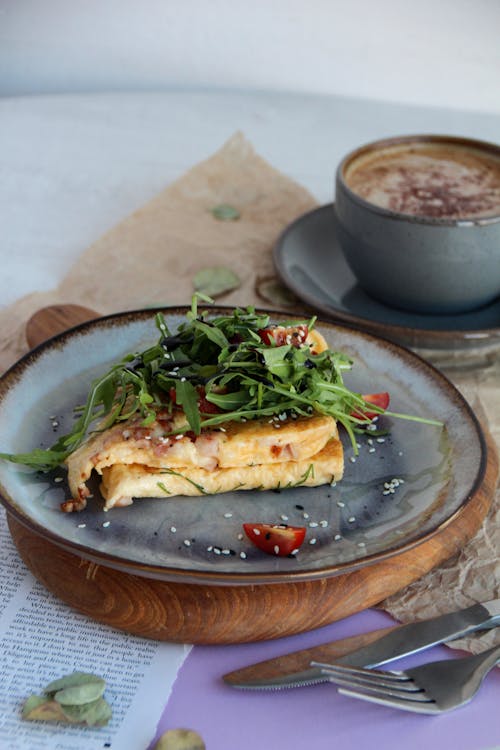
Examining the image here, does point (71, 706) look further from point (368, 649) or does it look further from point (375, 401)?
point (375, 401)

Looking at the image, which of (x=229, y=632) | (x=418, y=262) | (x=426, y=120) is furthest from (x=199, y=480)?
(x=426, y=120)

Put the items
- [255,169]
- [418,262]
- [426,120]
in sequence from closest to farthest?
1. [418,262]
2. [255,169]
3. [426,120]

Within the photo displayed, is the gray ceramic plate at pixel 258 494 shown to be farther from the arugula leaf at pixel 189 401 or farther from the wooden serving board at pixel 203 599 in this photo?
the arugula leaf at pixel 189 401

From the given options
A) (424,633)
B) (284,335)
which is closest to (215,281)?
(284,335)

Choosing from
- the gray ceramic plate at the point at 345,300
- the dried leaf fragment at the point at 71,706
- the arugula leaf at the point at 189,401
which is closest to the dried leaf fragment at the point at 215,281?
the gray ceramic plate at the point at 345,300

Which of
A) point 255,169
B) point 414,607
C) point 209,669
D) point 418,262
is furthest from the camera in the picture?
point 255,169

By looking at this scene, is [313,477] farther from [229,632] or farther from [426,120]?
[426,120]

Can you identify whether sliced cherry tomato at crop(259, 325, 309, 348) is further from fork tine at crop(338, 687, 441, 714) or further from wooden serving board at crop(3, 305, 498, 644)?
fork tine at crop(338, 687, 441, 714)
